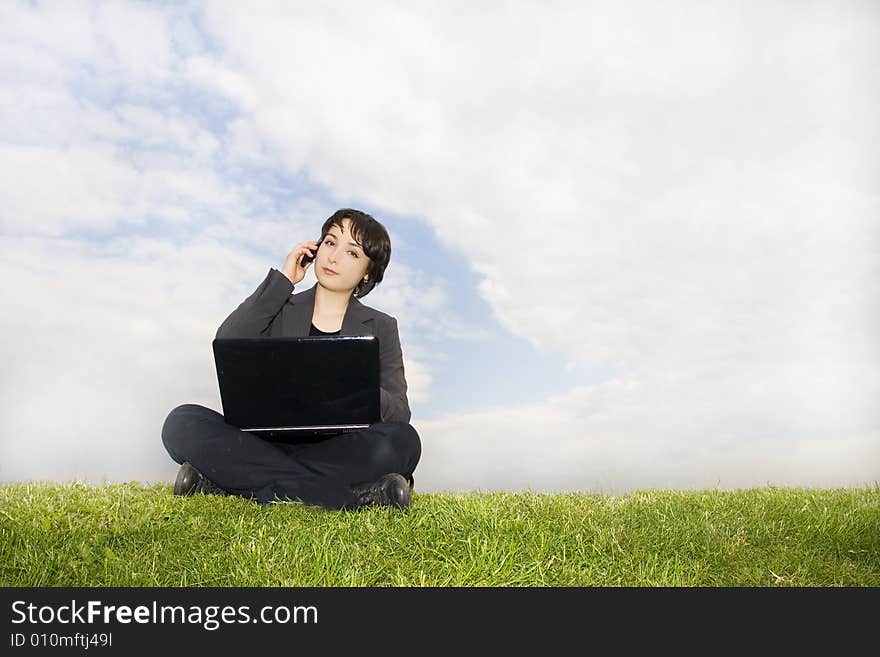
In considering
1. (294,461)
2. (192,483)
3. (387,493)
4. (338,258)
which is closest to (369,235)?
(338,258)

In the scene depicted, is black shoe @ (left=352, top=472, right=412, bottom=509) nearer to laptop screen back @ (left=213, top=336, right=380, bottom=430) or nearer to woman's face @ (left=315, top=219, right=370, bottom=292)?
laptop screen back @ (left=213, top=336, right=380, bottom=430)

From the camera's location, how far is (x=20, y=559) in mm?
3789

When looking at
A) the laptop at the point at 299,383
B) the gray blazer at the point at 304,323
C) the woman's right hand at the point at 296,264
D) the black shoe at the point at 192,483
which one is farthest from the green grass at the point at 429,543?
the woman's right hand at the point at 296,264

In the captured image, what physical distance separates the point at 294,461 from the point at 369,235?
5.39 feet

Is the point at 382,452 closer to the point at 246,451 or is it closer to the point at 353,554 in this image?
the point at 246,451

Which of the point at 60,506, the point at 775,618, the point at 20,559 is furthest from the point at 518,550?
the point at 60,506

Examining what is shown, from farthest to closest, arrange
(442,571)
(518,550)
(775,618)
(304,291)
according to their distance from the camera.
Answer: (304,291)
(518,550)
(442,571)
(775,618)

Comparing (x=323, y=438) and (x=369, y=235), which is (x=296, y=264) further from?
(x=323, y=438)

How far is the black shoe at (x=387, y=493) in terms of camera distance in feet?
15.9

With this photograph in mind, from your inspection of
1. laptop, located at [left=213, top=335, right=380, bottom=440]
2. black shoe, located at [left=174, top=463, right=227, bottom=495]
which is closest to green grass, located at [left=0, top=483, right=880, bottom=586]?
black shoe, located at [left=174, top=463, right=227, bottom=495]

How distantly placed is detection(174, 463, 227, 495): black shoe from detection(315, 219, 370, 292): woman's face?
154 centimetres

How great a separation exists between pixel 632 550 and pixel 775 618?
1.12m

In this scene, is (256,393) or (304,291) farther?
(304,291)

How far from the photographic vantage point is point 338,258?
548cm
